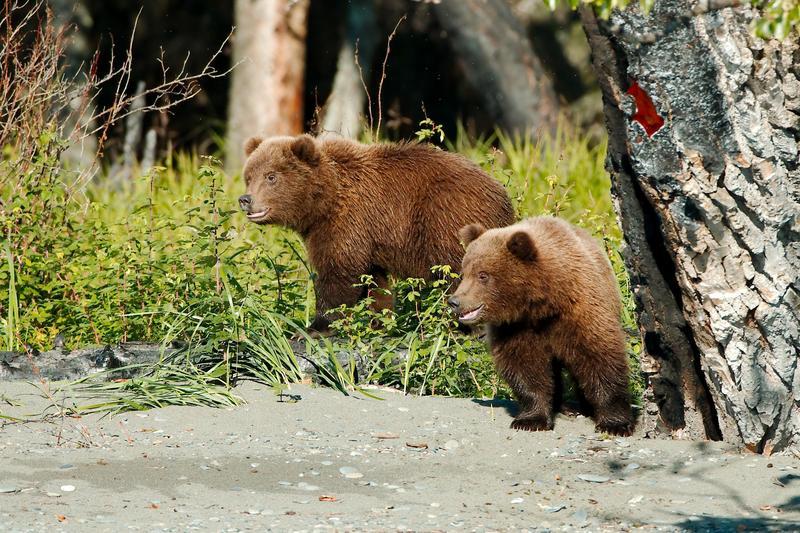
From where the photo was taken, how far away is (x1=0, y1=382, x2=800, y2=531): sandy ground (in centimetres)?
466

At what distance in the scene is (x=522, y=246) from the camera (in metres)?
6.07

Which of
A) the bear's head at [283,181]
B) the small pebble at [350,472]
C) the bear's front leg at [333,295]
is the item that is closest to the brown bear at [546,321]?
the small pebble at [350,472]

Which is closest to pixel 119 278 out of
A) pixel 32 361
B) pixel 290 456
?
pixel 32 361

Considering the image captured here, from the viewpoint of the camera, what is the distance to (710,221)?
16.9 ft

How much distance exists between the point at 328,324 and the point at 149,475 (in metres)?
2.76

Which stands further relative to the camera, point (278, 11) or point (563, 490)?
point (278, 11)

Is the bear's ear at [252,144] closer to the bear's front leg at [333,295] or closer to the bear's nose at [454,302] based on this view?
the bear's front leg at [333,295]

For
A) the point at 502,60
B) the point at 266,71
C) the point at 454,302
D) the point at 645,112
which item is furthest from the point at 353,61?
the point at 645,112

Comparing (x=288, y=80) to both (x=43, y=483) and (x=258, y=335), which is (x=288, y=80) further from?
(x=43, y=483)

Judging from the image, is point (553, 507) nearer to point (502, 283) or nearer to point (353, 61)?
point (502, 283)

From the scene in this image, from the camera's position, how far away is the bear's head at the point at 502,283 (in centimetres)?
604

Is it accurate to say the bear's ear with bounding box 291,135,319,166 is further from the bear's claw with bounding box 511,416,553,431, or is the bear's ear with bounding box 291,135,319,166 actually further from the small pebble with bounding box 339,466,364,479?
the small pebble with bounding box 339,466,364,479

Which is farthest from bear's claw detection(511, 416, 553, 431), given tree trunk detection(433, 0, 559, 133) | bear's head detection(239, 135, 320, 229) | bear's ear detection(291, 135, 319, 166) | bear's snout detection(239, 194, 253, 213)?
tree trunk detection(433, 0, 559, 133)

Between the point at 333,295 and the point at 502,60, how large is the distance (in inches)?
351
